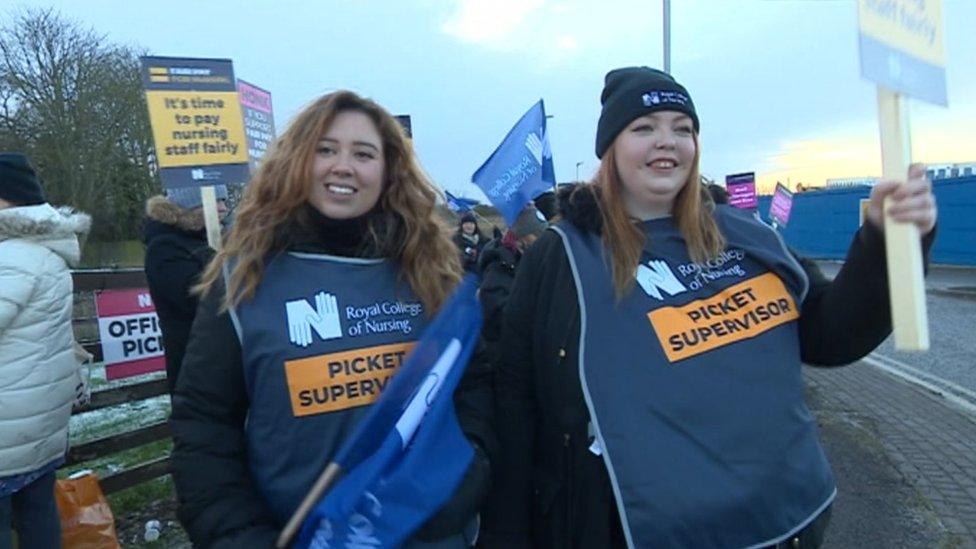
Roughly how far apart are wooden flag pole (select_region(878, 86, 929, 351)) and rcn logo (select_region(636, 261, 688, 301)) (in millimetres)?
517

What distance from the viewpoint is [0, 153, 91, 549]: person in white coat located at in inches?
116

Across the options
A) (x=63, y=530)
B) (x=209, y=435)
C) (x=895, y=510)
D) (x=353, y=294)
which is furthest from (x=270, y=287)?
(x=895, y=510)

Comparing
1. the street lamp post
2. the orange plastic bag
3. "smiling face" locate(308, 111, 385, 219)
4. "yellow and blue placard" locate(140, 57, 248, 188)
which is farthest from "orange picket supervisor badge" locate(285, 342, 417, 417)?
the street lamp post

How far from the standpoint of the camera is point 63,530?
362 cm

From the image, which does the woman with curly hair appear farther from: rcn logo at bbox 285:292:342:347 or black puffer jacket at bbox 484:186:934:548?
black puffer jacket at bbox 484:186:934:548

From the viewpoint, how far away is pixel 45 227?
314cm

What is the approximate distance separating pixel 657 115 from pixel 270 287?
1.13m

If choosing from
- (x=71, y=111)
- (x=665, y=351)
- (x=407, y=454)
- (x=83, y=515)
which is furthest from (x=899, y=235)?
(x=71, y=111)

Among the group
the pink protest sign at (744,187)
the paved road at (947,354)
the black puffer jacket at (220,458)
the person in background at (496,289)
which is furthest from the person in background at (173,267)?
the pink protest sign at (744,187)

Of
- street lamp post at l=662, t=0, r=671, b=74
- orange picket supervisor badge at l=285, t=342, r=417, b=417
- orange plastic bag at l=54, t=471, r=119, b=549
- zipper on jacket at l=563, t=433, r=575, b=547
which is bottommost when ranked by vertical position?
orange plastic bag at l=54, t=471, r=119, b=549

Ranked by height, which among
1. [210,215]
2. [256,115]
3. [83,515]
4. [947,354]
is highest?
[256,115]

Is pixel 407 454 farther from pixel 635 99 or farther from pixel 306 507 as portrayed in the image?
pixel 635 99

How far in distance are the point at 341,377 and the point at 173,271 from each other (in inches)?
85.8

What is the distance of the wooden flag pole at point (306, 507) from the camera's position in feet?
5.43
